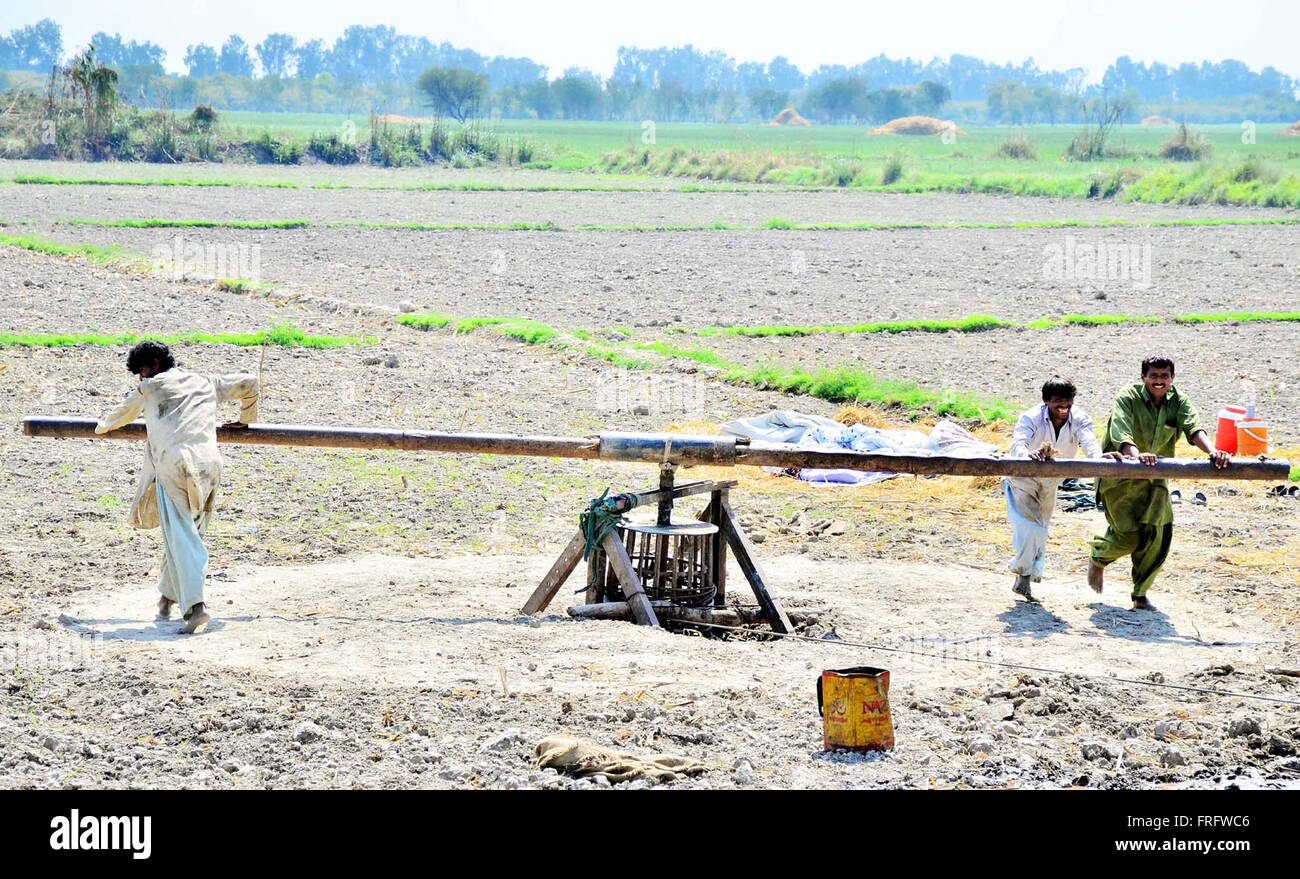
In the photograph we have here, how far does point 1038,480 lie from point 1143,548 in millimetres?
688

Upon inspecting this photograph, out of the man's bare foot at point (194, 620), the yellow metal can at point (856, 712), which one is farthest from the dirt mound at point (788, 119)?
the yellow metal can at point (856, 712)

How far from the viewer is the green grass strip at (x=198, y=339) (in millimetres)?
14711

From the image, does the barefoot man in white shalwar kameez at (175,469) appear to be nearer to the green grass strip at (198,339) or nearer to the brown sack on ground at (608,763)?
the brown sack on ground at (608,763)

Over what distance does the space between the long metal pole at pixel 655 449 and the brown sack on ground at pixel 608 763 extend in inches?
91.8

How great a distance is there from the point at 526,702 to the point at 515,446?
1930 millimetres

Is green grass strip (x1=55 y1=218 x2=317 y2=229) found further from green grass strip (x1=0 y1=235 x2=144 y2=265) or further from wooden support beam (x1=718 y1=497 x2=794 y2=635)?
wooden support beam (x1=718 y1=497 x2=794 y2=635)

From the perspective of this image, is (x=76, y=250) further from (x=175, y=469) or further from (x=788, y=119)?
(x=788, y=119)

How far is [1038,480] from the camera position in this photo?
8.12 meters

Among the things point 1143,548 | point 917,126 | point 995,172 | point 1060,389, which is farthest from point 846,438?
point 917,126

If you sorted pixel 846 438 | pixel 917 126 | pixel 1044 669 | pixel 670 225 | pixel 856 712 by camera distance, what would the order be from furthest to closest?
pixel 917 126, pixel 670 225, pixel 846 438, pixel 1044 669, pixel 856 712

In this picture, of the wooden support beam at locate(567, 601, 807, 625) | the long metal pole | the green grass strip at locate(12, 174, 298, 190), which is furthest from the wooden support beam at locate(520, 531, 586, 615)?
the green grass strip at locate(12, 174, 298, 190)

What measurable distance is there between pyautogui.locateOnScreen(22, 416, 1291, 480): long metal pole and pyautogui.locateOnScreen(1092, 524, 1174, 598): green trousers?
0.68 meters

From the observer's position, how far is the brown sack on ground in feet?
17.6
